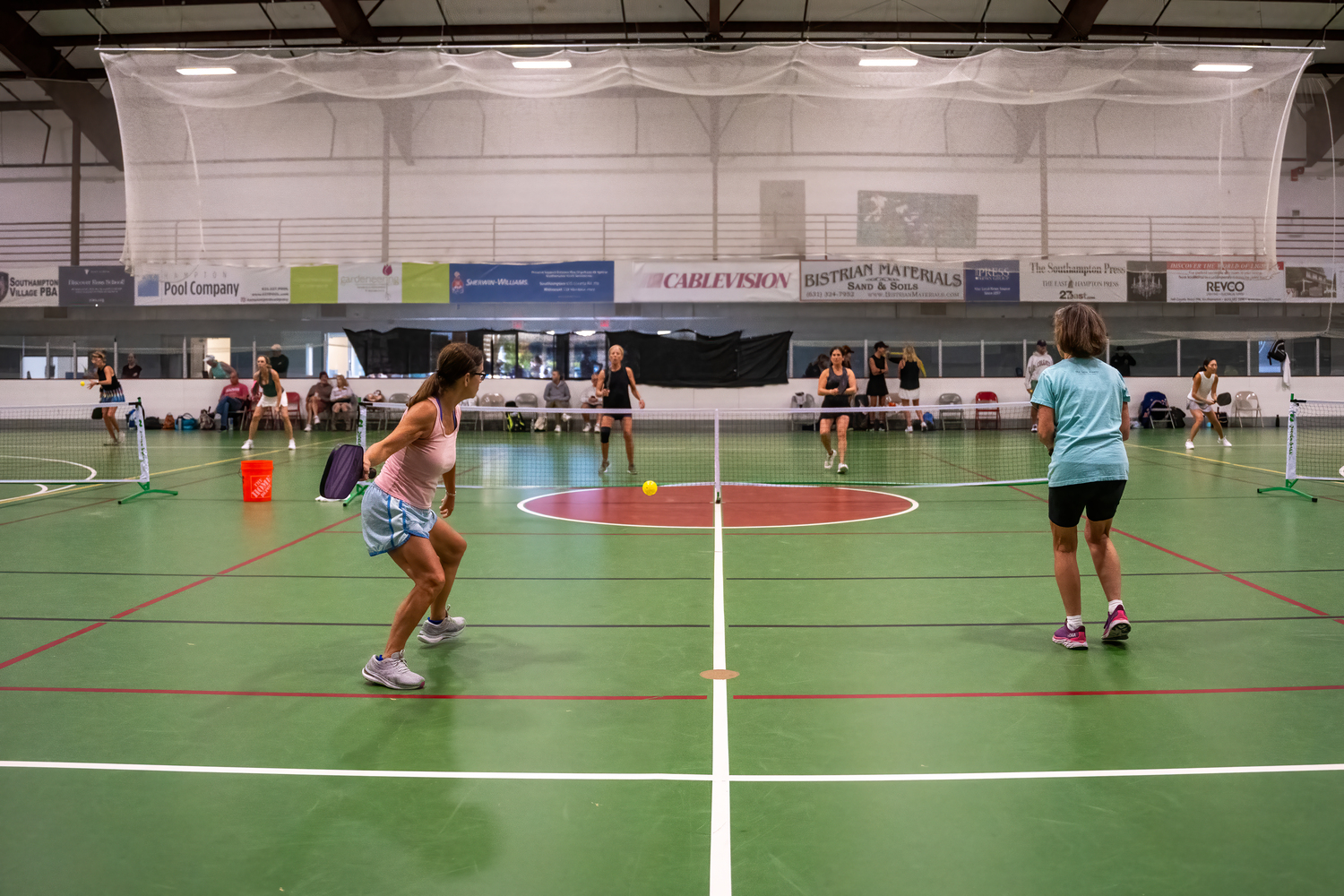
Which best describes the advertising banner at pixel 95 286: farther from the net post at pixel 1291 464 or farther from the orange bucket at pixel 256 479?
the net post at pixel 1291 464

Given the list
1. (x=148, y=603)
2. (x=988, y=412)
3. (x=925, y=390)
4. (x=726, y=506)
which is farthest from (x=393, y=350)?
(x=148, y=603)

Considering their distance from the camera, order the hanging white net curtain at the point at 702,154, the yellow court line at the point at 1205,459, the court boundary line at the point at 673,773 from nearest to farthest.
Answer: the court boundary line at the point at 673,773 → the yellow court line at the point at 1205,459 → the hanging white net curtain at the point at 702,154

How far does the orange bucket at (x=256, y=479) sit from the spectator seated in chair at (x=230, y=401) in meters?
16.0

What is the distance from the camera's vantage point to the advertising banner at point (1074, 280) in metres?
25.5

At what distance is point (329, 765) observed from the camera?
406 cm

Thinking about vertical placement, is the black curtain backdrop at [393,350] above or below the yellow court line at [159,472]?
above

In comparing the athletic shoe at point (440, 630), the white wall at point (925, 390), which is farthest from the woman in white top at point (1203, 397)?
the athletic shoe at point (440, 630)

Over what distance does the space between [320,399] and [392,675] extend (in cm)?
2316

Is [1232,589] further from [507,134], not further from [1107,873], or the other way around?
[507,134]

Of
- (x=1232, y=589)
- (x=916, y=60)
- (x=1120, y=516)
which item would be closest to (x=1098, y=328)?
(x=1232, y=589)

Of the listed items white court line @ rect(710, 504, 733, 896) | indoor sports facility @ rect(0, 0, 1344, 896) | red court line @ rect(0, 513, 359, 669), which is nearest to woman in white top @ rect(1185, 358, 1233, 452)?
indoor sports facility @ rect(0, 0, 1344, 896)

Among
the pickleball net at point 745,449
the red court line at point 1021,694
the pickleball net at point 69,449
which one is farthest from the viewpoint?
the pickleball net at point 745,449

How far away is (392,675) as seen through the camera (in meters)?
5.06

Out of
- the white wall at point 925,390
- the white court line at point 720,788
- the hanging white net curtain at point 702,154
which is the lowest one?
the white court line at point 720,788
